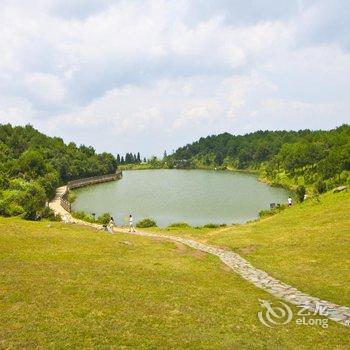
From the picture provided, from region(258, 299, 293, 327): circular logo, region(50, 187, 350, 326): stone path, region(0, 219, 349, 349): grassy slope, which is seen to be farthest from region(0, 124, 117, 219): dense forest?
region(258, 299, 293, 327): circular logo

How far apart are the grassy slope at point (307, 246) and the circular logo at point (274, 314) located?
3278mm

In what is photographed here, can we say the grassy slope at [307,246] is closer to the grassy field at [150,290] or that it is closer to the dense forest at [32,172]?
the grassy field at [150,290]

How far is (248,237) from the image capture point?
4428 centimetres

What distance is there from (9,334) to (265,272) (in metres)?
18.5

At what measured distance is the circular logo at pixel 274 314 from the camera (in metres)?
19.4

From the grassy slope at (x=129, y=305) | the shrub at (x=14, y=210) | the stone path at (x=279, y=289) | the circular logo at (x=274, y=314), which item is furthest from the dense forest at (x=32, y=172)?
the circular logo at (x=274, y=314)

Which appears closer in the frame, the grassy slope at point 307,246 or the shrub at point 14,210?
the grassy slope at point 307,246

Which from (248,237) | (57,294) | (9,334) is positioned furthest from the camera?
(248,237)

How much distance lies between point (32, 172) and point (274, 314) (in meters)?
116

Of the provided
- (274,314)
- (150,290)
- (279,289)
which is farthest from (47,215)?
(274,314)

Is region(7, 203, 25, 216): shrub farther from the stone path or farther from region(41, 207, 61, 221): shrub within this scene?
the stone path

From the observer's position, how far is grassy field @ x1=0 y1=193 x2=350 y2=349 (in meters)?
16.8

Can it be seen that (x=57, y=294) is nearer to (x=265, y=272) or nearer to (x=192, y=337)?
(x=192, y=337)

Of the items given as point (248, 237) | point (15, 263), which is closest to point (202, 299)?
point (15, 263)
